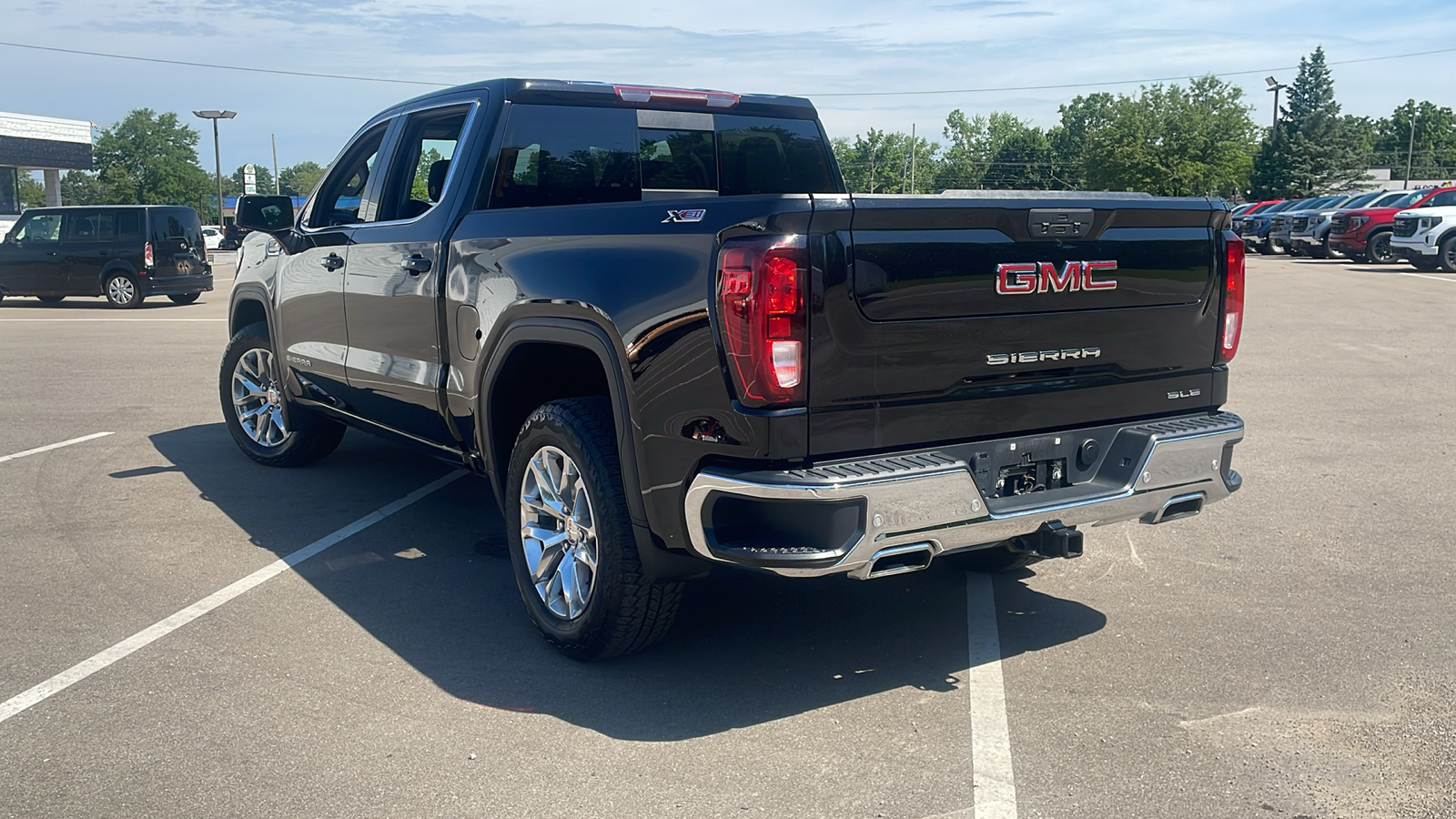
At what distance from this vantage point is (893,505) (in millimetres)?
3529

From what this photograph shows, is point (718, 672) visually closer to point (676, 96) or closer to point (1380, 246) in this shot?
point (676, 96)

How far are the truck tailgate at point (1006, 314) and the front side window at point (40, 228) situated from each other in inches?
827

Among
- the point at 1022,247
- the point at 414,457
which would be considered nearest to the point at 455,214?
the point at 1022,247

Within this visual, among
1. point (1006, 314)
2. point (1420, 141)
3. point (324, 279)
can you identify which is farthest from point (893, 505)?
point (1420, 141)

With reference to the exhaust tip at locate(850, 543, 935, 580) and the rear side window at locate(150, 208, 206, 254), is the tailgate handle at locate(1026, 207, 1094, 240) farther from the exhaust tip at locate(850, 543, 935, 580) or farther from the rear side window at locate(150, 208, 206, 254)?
the rear side window at locate(150, 208, 206, 254)

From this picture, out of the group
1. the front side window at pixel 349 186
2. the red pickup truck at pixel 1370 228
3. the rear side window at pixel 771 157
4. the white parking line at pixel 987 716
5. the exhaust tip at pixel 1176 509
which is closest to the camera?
the white parking line at pixel 987 716

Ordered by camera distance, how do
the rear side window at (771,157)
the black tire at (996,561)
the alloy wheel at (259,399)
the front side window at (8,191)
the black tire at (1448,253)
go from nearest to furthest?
the black tire at (996,561), the rear side window at (771,157), the alloy wheel at (259,399), the black tire at (1448,253), the front side window at (8,191)

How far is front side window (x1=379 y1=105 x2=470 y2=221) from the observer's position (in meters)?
5.45

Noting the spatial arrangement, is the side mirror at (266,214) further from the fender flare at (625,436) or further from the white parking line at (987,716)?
the white parking line at (987,716)

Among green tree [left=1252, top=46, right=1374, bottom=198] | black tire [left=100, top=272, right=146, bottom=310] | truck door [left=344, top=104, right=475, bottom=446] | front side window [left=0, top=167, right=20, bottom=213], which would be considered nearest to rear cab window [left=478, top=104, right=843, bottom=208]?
truck door [left=344, top=104, right=475, bottom=446]

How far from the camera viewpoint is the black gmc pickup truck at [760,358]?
351cm

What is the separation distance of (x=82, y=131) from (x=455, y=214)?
6415 centimetres

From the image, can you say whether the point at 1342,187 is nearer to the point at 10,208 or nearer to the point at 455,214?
the point at 10,208

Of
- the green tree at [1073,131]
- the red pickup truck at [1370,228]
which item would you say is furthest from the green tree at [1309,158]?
the red pickup truck at [1370,228]
